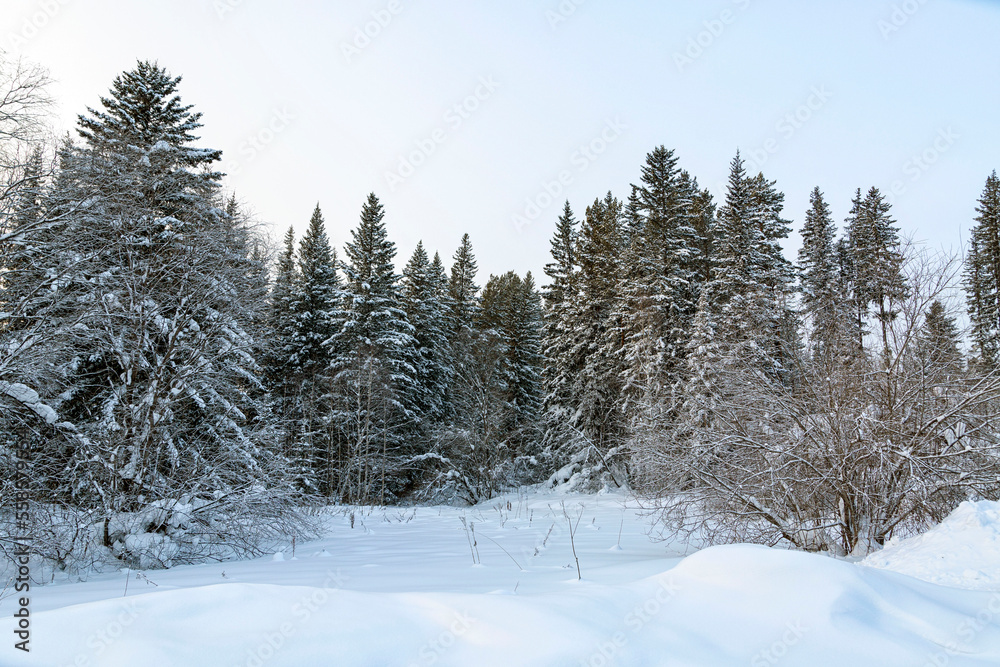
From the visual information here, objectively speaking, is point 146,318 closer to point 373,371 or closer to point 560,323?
point 373,371

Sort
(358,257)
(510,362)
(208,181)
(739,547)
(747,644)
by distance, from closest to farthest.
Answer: (747,644)
(739,547)
(208,181)
(358,257)
(510,362)

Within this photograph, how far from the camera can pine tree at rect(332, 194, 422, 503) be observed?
78.1ft

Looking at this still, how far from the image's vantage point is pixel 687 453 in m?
7.12

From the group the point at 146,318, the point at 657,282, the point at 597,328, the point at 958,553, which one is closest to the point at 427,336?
the point at 597,328

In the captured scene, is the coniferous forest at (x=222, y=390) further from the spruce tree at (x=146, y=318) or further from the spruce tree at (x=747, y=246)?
the spruce tree at (x=747, y=246)

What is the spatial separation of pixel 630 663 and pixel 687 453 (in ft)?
16.6

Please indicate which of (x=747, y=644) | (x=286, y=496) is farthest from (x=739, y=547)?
(x=286, y=496)

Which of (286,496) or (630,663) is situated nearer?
(630,663)

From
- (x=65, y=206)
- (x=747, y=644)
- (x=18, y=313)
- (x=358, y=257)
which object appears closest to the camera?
(x=747, y=644)

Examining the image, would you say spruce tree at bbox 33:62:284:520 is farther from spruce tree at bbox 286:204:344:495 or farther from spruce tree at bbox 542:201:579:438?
spruce tree at bbox 542:201:579:438

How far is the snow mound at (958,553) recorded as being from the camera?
171 inches

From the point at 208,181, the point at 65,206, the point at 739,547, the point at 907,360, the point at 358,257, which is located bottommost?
the point at 739,547

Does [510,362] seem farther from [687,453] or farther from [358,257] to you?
[687,453]

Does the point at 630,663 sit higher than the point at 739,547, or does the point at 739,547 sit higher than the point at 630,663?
the point at 739,547
